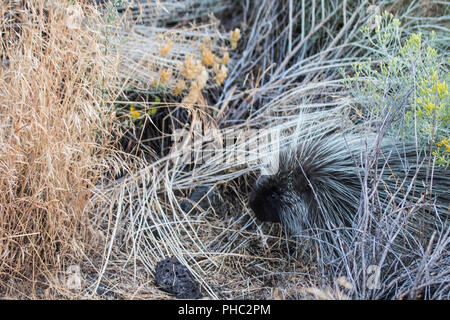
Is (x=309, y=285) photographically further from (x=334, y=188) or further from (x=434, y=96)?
(x=434, y=96)

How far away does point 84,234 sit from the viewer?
2.33 meters

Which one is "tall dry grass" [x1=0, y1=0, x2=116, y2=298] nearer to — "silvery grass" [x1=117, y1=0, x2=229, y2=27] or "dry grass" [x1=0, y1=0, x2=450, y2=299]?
"dry grass" [x1=0, y1=0, x2=450, y2=299]

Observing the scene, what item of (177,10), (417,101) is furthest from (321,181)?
(177,10)

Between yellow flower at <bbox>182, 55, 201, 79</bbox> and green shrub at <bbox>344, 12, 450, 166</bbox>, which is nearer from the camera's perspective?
green shrub at <bbox>344, 12, 450, 166</bbox>

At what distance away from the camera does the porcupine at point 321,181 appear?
8.00 ft

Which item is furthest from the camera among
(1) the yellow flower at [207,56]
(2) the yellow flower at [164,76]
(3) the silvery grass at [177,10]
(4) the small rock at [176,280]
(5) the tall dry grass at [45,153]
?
(3) the silvery grass at [177,10]

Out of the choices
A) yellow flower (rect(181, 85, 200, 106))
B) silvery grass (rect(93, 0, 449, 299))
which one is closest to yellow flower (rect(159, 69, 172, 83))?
yellow flower (rect(181, 85, 200, 106))

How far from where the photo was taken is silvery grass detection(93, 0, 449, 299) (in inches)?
78.1

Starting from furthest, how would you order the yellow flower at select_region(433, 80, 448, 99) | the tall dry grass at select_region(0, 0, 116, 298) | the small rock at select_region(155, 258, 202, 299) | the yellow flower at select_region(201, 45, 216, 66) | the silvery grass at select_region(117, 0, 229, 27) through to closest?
the silvery grass at select_region(117, 0, 229, 27)
the yellow flower at select_region(201, 45, 216, 66)
the small rock at select_region(155, 258, 202, 299)
the tall dry grass at select_region(0, 0, 116, 298)
the yellow flower at select_region(433, 80, 448, 99)

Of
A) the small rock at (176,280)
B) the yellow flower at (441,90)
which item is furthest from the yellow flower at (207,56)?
the yellow flower at (441,90)

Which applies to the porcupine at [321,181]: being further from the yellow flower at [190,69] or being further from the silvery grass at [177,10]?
the silvery grass at [177,10]

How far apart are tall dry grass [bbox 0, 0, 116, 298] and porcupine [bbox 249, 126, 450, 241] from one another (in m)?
0.95

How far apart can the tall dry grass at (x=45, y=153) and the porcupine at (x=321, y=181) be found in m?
0.95

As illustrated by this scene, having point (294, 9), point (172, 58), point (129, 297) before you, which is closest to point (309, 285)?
point (129, 297)
